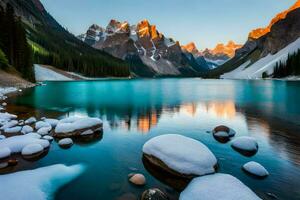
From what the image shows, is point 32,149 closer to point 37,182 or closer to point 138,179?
point 37,182

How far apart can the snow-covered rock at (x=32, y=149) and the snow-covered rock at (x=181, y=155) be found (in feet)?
22.1

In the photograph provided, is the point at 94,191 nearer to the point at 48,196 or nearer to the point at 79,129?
the point at 48,196

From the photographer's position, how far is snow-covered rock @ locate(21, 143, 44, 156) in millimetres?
13709

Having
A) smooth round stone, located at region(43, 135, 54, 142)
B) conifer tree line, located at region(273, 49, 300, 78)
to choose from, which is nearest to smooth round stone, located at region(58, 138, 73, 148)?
smooth round stone, located at region(43, 135, 54, 142)

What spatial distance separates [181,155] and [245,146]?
6.50m

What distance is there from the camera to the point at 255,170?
11938mm

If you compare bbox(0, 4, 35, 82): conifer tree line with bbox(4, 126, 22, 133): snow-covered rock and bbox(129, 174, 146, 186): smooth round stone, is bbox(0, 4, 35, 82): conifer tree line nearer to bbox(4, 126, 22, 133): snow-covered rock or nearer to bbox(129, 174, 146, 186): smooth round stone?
bbox(4, 126, 22, 133): snow-covered rock

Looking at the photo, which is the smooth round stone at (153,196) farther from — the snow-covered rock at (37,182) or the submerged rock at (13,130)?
the submerged rock at (13,130)

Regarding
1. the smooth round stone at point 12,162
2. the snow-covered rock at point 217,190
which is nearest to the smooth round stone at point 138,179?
the snow-covered rock at point 217,190

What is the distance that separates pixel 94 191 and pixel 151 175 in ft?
9.91

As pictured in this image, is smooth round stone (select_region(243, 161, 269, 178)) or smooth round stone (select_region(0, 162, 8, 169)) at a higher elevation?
smooth round stone (select_region(0, 162, 8, 169))

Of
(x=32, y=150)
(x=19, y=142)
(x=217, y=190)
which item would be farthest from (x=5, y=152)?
(x=217, y=190)

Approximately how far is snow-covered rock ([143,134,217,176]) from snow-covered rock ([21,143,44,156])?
675 centimetres

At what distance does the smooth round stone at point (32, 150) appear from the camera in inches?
540
